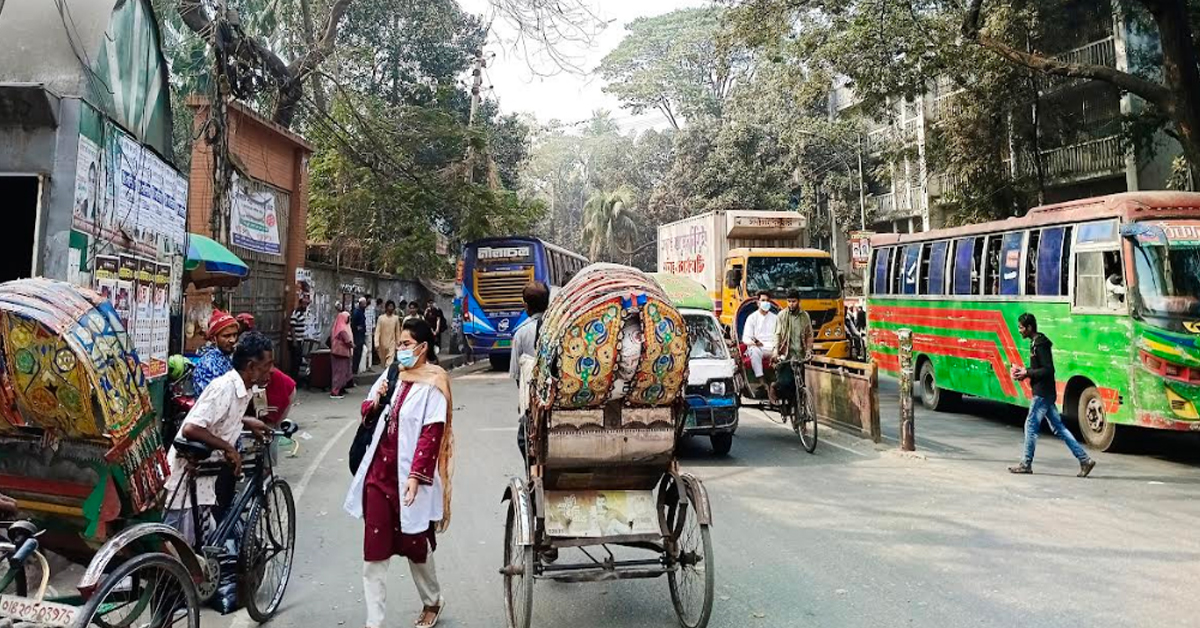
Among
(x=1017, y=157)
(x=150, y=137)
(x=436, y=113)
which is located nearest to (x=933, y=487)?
(x=150, y=137)

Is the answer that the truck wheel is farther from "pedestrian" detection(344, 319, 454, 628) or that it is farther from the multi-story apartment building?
the multi-story apartment building

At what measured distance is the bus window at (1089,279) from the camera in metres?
10.3

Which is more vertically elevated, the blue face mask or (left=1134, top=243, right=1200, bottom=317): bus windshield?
(left=1134, top=243, right=1200, bottom=317): bus windshield

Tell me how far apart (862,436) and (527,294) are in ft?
21.0

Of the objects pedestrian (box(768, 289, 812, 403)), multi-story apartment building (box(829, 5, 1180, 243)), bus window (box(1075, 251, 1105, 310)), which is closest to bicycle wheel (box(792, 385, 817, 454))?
pedestrian (box(768, 289, 812, 403))

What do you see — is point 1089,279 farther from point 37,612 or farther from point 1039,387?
point 37,612

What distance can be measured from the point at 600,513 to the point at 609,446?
411 mm

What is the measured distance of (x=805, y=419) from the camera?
1029 cm

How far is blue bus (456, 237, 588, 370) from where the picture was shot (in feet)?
74.0

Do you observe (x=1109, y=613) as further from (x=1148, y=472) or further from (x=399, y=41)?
(x=399, y=41)

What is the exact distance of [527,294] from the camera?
6.54 meters

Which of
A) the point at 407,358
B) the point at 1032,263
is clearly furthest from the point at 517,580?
the point at 1032,263

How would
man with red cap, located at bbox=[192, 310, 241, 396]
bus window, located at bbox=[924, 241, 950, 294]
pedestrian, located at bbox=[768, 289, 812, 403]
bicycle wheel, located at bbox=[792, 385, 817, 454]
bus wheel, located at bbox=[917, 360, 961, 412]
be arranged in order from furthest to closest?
bus wheel, located at bbox=[917, 360, 961, 412] < bus window, located at bbox=[924, 241, 950, 294] < pedestrian, located at bbox=[768, 289, 812, 403] < bicycle wheel, located at bbox=[792, 385, 817, 454] < man with red cap, located at bbox=[192, 310, 241, 396]

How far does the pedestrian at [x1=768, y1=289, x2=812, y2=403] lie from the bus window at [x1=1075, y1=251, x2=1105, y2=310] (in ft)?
11.4
